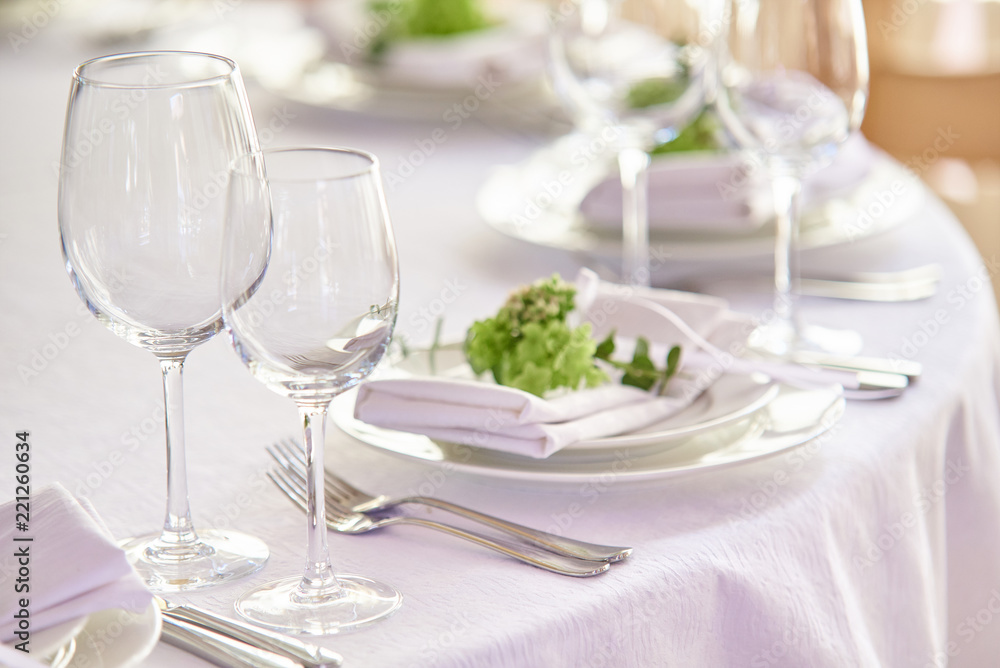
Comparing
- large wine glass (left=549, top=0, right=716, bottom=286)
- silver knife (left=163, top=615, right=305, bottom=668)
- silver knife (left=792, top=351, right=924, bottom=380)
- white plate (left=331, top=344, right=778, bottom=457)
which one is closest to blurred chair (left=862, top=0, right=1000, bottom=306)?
large wine glass (left=549, top=0, right=716, bottom=286)

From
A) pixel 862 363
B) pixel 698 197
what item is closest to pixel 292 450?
pixel 862 363

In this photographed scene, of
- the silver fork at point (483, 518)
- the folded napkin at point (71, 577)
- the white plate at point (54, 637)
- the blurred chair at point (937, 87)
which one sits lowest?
the blurred chair at point (937, 87)

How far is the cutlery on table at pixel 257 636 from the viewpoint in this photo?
0.60 m

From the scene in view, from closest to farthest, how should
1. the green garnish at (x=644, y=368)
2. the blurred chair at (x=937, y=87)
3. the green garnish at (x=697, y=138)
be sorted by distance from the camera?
the green garnish at (x=644, y=368)
the green garnish at (x=697, y=138)
the blurred chair at (x=937, y=87)

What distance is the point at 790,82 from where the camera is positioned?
3.68 ft

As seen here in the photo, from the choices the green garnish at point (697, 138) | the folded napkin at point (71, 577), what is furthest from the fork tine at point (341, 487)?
the green garnish at point (697, 138)

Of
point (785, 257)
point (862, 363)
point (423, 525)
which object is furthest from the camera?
point (785, 257)

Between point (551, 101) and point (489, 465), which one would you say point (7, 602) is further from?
point (551, 101)

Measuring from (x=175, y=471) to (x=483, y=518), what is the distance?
205mm

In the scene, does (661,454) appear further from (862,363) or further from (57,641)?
(57,641)

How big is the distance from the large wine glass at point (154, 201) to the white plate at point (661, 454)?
7.1 inches

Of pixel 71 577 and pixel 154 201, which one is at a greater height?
pixel 154 201

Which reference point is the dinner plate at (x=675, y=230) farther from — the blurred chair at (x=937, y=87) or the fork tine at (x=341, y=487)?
the blurred chair at (x=937, y=87)

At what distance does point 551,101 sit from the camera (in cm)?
213
